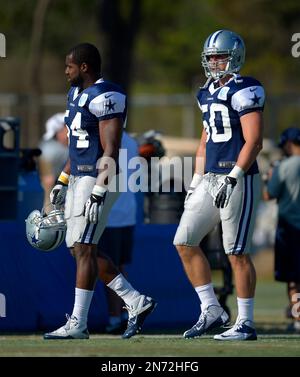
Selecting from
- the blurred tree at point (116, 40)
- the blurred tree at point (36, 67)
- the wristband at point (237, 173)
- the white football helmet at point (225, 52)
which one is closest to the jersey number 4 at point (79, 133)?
the white football helmet at point (225, 52)

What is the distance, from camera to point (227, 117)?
9055 millimetres

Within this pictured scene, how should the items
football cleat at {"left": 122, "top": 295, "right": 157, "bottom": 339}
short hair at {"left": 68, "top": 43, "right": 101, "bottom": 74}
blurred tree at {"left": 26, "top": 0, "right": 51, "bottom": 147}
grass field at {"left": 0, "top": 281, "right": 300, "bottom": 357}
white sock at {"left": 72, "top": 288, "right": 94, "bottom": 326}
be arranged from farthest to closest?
blurred tree at {"left": 26, "top": 0, "right": 51, "bottom": 147} < football cleat at {"left": 122, "top": 295, "right": 157, "bottom": 339} < short hair at {"left": 68, "top": 43, "right": 101, "bottom": 74} < white sock at {"left": 72, "top": 288, "right": 94, "bottom": 326} < grass field at {"left": 0, "top": 281, "right": 300, "bottom": 357}

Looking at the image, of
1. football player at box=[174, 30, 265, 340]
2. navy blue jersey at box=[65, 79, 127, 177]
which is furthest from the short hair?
football player at box=[174, 30, 265, 340]

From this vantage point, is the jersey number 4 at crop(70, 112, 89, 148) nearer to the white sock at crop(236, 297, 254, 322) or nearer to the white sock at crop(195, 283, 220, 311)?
the white sock at crop(195, 283, 220, 311)

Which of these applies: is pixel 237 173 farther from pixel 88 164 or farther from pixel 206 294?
pixel 88 164

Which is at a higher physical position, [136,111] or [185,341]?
[136,111]

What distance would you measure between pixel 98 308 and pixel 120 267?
0.40 metres

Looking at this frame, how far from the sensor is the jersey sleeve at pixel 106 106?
29.9 ft

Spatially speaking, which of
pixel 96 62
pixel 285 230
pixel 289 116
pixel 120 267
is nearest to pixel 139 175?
pixel 120 267

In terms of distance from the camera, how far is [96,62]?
9.36 metres

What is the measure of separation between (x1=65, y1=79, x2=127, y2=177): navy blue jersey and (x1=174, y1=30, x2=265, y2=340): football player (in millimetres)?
595

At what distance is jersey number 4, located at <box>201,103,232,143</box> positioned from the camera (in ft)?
29.7

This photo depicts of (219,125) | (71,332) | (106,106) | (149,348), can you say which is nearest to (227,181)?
(219,125)
